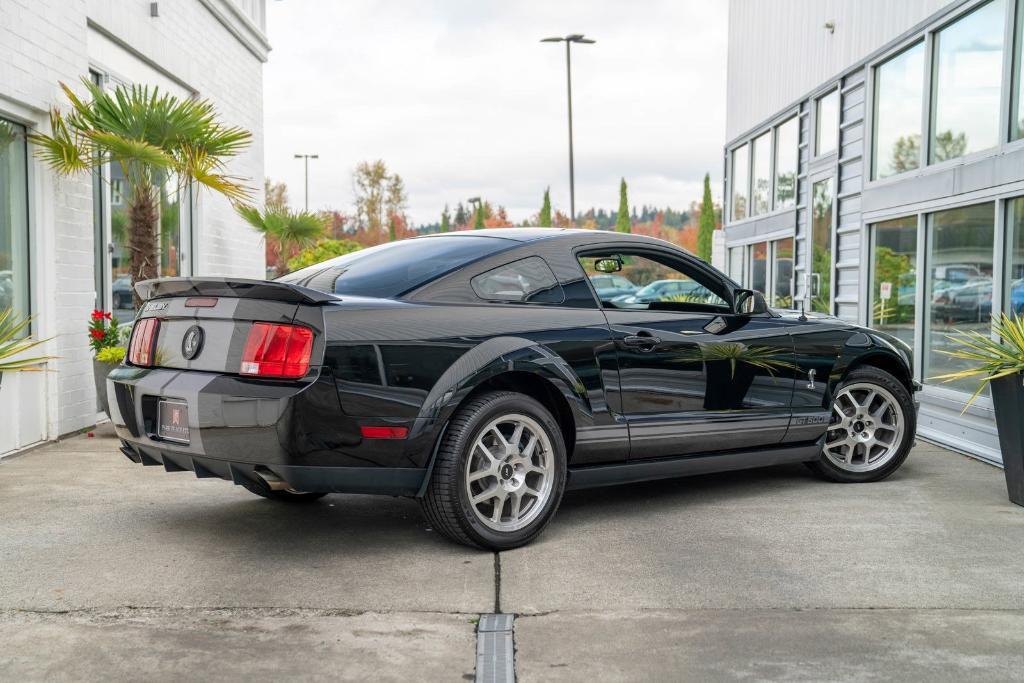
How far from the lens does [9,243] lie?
7.38 metres

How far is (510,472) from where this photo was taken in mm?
4672

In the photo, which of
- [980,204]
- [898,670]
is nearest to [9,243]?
[898,670]

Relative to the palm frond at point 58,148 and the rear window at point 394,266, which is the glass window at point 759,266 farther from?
the rear window at point 394,266

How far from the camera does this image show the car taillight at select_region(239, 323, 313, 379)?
4.14 m

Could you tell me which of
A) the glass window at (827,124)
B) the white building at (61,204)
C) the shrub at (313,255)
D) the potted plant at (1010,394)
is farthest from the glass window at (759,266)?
the potted plant at (1010,394)

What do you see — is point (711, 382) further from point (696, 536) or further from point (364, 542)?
point (364, 542)

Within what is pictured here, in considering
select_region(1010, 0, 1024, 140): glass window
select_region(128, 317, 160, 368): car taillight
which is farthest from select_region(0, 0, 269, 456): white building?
select_region(1010, 0, 1024, 140): glass window

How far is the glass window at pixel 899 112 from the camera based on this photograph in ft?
32.1

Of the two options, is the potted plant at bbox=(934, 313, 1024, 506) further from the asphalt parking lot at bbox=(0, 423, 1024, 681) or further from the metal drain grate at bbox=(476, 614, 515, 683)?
the metal drain grate at bbox=(476, 614, 515, 683)

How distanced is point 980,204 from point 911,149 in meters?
1.89

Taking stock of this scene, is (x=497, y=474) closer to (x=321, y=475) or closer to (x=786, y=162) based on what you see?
(x=321, y=475)

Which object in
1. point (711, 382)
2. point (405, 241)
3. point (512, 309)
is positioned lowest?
point (711, 382)

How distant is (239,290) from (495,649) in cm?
189

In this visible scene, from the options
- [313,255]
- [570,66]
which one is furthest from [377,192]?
[313,255]
